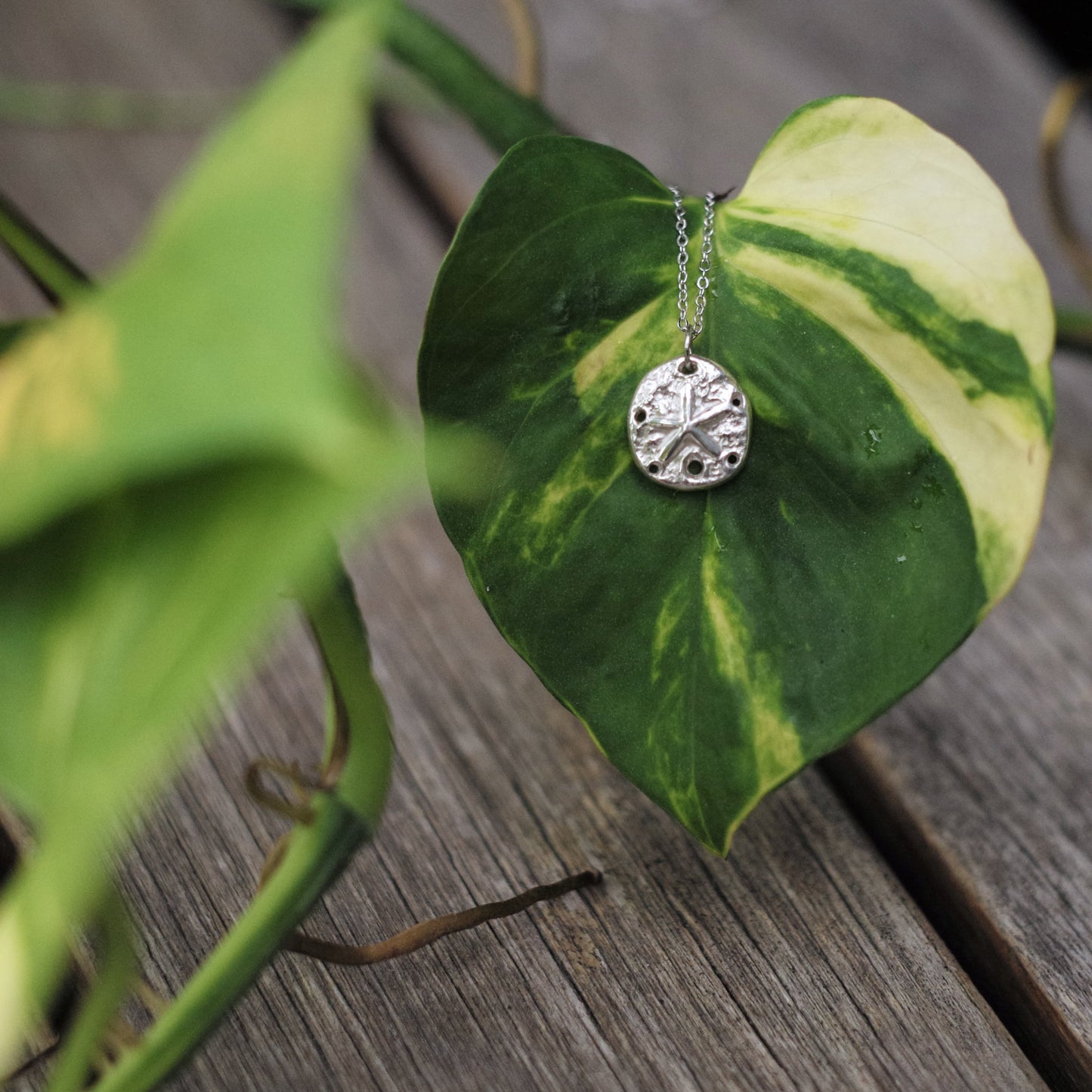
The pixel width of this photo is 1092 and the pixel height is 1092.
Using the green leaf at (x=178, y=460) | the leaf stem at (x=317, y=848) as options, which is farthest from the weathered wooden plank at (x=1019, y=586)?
the green leaf at (x=178, y=460)

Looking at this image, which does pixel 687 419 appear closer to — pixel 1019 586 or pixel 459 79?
pixel 459 79

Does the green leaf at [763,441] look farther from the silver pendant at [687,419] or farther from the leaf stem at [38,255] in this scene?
the leaf stem at [38,255]

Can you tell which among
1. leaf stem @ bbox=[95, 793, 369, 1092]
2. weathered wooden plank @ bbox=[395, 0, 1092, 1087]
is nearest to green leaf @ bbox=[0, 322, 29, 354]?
leaf stem @ bbox=[95, 793, 369, 1092]

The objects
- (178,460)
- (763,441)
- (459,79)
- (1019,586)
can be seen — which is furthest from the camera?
(1019,586)

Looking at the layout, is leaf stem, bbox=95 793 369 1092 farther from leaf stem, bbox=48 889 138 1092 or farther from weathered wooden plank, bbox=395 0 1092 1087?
weathered wooden plank, bbox=395 0 1092 1087

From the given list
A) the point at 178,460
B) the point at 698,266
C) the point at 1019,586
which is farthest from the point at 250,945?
the point at 1019,586

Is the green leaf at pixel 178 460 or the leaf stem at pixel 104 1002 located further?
the leaf stem at pixel 104 1002

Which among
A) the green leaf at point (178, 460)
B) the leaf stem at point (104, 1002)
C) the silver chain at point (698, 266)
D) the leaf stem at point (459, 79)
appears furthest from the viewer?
the leaf stem at point (459, 79)
